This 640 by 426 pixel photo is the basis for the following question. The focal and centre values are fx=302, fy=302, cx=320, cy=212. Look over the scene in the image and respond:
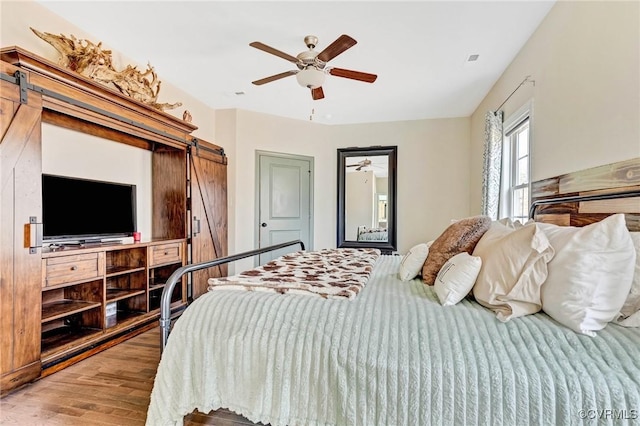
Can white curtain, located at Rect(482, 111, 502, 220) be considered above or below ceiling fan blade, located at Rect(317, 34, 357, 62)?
below

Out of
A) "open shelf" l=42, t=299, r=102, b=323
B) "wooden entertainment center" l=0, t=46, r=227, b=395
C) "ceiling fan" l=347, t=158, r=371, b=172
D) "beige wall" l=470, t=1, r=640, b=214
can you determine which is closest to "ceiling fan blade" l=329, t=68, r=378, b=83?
"beige wall" l=470, t=1, r=640, b=214

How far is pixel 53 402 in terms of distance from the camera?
1.82 m

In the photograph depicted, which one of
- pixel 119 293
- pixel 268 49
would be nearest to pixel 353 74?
pixel 268 49

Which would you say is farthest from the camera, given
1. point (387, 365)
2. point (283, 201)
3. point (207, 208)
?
point (283, 201)

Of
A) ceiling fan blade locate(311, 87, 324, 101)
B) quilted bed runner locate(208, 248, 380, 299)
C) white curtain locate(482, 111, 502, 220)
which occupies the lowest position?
quilted bed runner locate(208, 248, 380, 299)

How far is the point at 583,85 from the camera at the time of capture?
199cm

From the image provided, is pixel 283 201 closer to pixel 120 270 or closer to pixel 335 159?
pixel 335 159

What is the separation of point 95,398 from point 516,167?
4.22m

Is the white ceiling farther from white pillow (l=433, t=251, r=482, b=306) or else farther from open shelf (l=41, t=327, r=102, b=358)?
open shelf (l=41, t=327, r=102, b=358)

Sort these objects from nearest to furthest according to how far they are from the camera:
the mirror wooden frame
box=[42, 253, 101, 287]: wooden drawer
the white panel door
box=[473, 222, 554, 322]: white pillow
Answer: box=[473, 222, 554, 322]: white pillow → box=[42, 253, 101, 287]: wooden drawer → the white panel door → the mirror wooden frame

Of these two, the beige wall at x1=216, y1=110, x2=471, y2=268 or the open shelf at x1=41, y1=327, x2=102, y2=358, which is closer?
the open shelf at x1=41, y1=327, x2=102, y2=358

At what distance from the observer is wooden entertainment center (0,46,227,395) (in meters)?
1.91

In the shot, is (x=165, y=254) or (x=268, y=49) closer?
(x=268, y=49)

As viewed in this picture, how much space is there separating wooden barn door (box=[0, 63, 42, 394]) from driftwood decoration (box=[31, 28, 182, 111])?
1.96 feet
